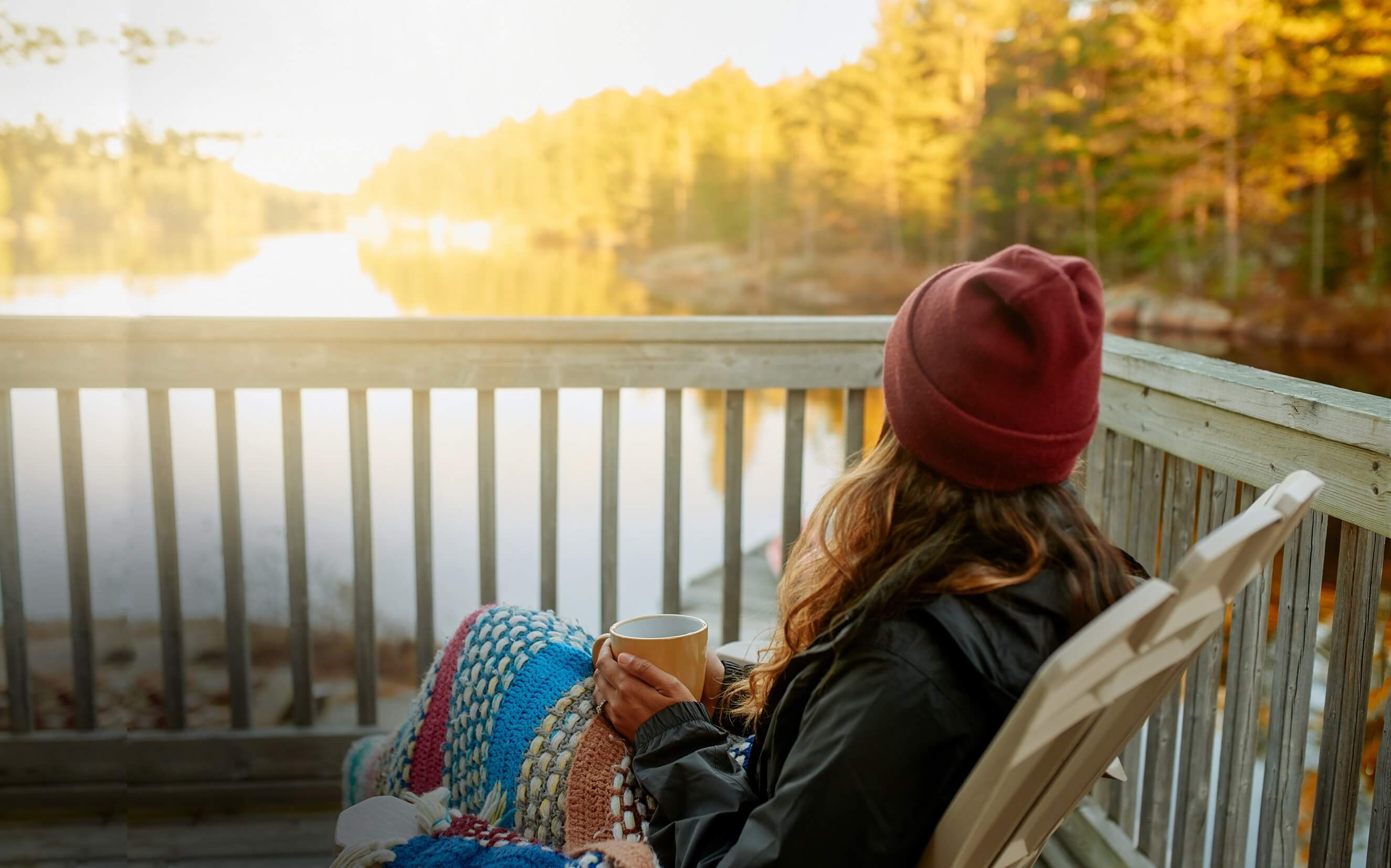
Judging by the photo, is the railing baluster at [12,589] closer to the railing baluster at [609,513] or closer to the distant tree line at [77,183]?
the distant tree line at [77,183]

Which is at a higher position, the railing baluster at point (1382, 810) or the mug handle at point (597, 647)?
the mug handle at point (597, 647)

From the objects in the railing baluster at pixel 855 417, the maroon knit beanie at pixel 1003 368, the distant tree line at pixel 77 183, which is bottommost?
the railing baluster at pixel 855 417

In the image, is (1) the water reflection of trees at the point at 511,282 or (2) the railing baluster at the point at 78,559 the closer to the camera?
(2) the railing baluster at the point at 78,559

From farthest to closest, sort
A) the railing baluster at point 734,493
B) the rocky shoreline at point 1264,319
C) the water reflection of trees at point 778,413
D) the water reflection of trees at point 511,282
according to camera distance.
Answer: the rocky shoreline at point 1264,319 → the water reflection of trees at point 511,282 → the water reflection of trees at point 778,413 → the railing baluster at point 734,493

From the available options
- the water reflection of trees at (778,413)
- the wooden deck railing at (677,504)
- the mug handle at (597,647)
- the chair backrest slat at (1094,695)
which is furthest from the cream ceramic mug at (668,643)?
the water reflection of trees at (778,413)

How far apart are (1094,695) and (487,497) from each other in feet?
4.72

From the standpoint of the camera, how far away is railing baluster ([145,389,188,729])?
1.85 meters

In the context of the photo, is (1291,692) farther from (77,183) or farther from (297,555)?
(297,555)

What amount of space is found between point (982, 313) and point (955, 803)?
359 mm

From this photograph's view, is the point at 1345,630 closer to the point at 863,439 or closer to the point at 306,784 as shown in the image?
the point at 863,439

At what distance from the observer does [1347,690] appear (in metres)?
1.09

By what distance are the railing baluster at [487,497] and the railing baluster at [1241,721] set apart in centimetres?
120

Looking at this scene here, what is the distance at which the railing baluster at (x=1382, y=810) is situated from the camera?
1003 mm

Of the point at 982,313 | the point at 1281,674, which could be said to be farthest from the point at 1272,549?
the point at 1281,674
